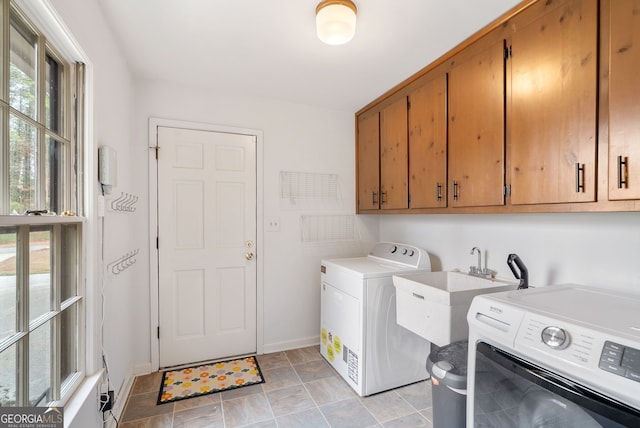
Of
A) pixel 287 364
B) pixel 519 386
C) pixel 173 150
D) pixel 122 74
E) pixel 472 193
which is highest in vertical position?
pixel 122 74

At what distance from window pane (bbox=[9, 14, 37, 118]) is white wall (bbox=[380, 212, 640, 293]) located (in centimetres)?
249

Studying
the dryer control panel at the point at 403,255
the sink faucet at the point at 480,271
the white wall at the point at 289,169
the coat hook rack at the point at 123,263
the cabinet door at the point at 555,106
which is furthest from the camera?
the white wall at the point at 289,169

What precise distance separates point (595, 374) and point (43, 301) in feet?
5.98

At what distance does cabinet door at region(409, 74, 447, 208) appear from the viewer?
6.63ft

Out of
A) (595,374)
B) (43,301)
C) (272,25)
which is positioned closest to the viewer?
(595,374)

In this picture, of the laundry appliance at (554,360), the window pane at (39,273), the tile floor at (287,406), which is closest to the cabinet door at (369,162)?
the tile floor at (287,406)

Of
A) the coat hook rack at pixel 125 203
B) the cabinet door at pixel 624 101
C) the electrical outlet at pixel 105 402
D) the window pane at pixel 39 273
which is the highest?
the cabinet door at pixel 624 101

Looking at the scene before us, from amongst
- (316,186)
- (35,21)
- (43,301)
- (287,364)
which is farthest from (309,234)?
(35,21)

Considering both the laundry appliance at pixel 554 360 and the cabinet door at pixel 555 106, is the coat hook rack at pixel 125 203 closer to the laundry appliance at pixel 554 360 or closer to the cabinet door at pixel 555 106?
the laundry appliance at pixel 554 360

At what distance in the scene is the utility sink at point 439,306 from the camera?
156cm

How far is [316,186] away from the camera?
2969mm

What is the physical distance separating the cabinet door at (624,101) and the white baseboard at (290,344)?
8.31 ft

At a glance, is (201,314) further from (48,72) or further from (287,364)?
(48,72)

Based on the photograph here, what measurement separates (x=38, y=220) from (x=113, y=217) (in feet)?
2.74
